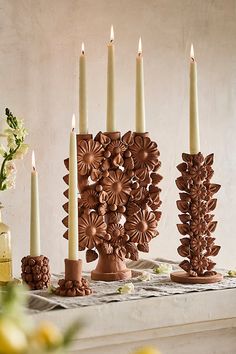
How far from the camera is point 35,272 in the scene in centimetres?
149

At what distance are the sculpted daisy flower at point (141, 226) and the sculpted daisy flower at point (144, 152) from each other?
10cm

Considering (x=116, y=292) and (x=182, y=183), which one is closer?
(x=116, y=292)

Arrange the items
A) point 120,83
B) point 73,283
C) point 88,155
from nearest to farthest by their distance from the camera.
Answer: point 73,283 → point 88,155 → point 120,83

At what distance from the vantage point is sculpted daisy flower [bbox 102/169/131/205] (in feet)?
Result: 5.16

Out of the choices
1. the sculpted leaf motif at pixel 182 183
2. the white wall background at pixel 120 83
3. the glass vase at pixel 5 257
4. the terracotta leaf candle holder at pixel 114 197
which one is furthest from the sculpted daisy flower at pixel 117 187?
the white wall background at pixel 120 83

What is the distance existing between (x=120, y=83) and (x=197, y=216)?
0.65 m

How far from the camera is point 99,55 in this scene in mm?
2070

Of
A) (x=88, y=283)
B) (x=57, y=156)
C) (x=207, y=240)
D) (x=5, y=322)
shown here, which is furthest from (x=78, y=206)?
(x=5, y=322)

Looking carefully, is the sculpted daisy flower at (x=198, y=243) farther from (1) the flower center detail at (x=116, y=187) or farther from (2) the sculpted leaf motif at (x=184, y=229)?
(1) the flower center detail at (x=116, y=187)

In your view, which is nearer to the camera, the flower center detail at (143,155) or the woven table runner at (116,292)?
the woven table runner at (116,292)

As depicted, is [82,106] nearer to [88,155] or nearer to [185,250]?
[88,155]

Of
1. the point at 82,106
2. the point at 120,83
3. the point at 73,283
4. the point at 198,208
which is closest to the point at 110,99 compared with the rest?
the point at 82,106

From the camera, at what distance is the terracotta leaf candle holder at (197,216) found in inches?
62.0

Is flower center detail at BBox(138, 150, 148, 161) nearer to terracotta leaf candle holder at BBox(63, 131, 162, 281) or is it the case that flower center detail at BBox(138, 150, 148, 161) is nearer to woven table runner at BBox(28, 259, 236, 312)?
terracotta leaf candle holder at BBox(63, 131, 162, 281)
